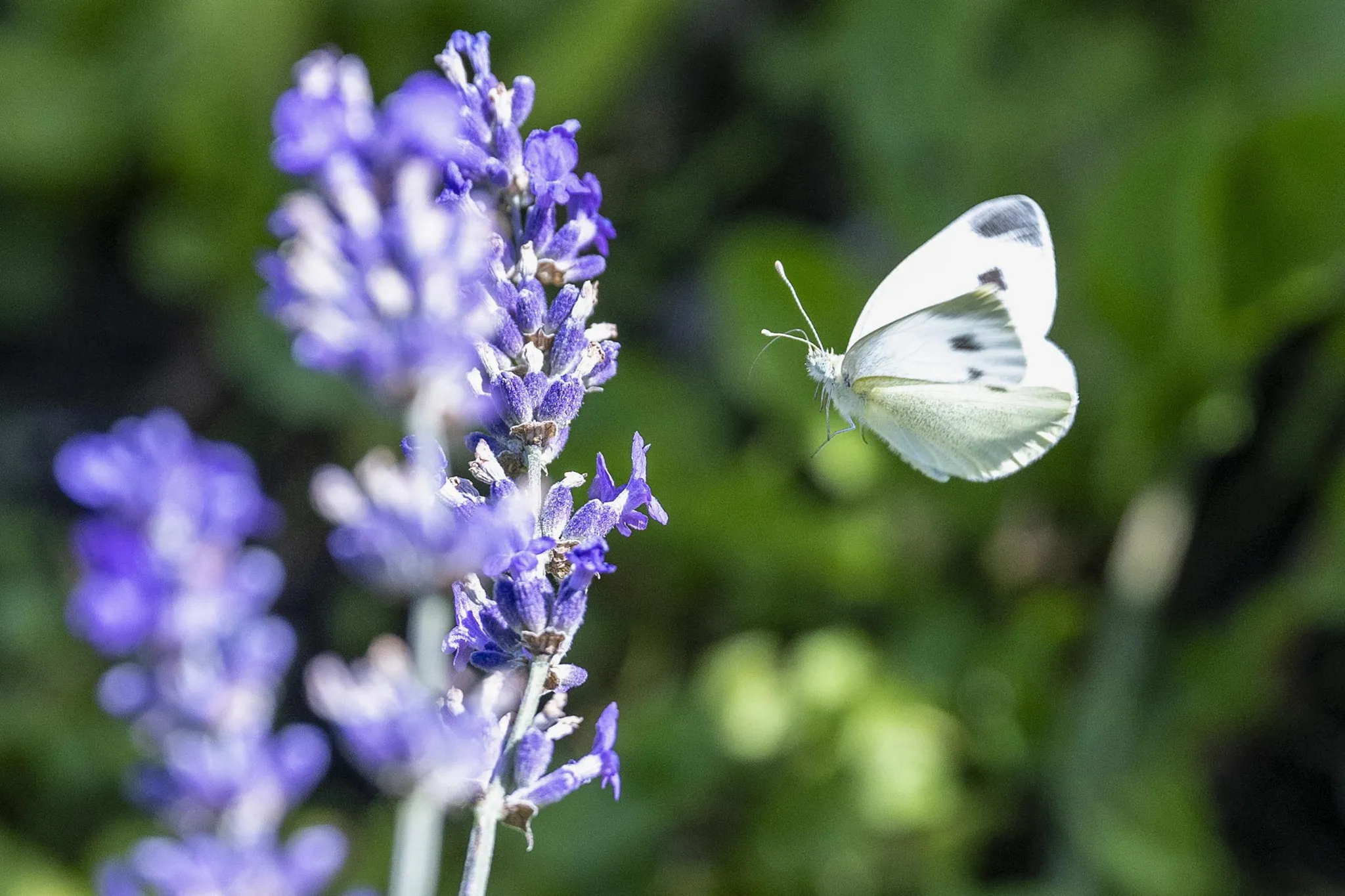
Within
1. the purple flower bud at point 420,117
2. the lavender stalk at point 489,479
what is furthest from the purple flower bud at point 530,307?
the purple flower bud at point 420,117

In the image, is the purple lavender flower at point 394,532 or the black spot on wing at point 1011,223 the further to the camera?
the black spot on wing at point 1011,223

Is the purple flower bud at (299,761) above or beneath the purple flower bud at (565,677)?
above

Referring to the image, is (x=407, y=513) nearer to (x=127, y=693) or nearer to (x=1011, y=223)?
(x=127, y=693)

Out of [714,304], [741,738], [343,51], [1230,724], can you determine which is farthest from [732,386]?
[343,51]

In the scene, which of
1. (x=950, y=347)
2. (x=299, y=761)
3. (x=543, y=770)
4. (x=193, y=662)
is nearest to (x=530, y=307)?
(x=543, y=770)

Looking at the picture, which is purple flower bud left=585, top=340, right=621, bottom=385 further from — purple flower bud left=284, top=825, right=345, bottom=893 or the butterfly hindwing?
purple flower bud left=284, top=825, right=345, bottom=893

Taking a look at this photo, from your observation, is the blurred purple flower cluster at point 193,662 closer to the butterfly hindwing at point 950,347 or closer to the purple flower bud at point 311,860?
the purple flower bud at point 311,860
